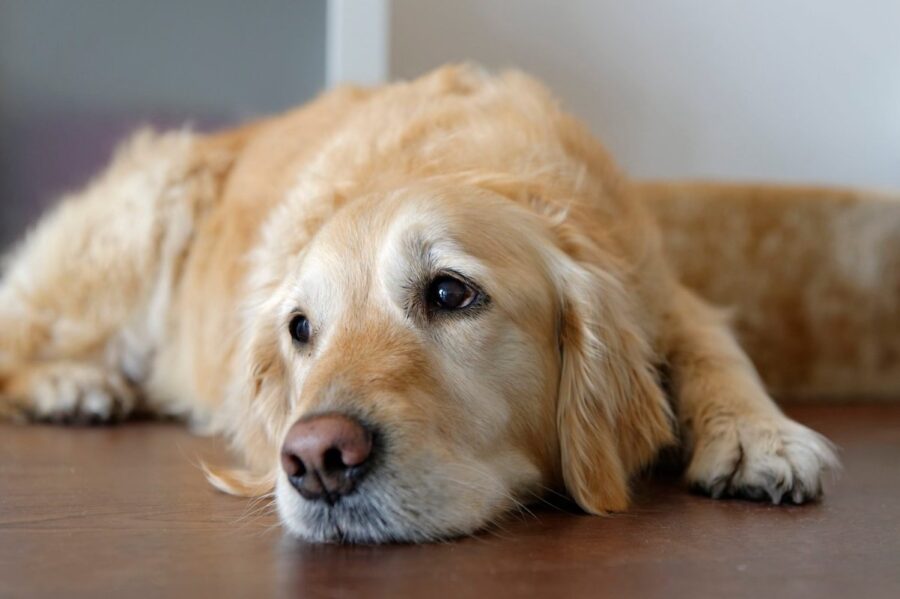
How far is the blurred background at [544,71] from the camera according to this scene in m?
4.57

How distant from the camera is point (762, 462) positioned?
6.88 feet

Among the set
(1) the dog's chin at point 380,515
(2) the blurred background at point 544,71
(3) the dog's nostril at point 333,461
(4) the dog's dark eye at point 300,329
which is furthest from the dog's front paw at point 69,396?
(3) the dog's nostril at point 333,461

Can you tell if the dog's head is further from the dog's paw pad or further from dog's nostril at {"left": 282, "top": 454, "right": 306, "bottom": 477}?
the dog's paw pad

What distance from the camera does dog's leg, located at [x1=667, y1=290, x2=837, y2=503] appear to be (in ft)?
6.82

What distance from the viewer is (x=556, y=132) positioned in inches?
103

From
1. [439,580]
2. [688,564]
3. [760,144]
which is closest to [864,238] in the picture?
[760,144]

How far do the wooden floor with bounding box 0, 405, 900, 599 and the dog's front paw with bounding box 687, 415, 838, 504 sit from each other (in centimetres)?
5

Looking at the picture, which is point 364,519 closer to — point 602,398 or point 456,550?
point 456,550

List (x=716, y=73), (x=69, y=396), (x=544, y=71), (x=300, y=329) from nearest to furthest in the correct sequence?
(x=300, y=329), (x=69, y=396), (x=544, y=71), (x=716, y=73)

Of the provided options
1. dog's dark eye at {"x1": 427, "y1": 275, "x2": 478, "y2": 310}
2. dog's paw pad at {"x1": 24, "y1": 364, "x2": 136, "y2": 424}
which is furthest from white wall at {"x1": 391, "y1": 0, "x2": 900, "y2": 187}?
dog's dark eye at {"x1": 427, "y1": 275, "x2": 478, "y2": 310}

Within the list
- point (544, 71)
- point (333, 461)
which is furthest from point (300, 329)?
point (544, 71)

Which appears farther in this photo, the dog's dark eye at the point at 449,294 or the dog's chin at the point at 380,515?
the dog's dark eye at the point at 449,294

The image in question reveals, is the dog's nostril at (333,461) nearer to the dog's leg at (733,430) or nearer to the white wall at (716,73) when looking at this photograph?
the dog's leg at (733,430)

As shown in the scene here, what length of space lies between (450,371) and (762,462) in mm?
696
